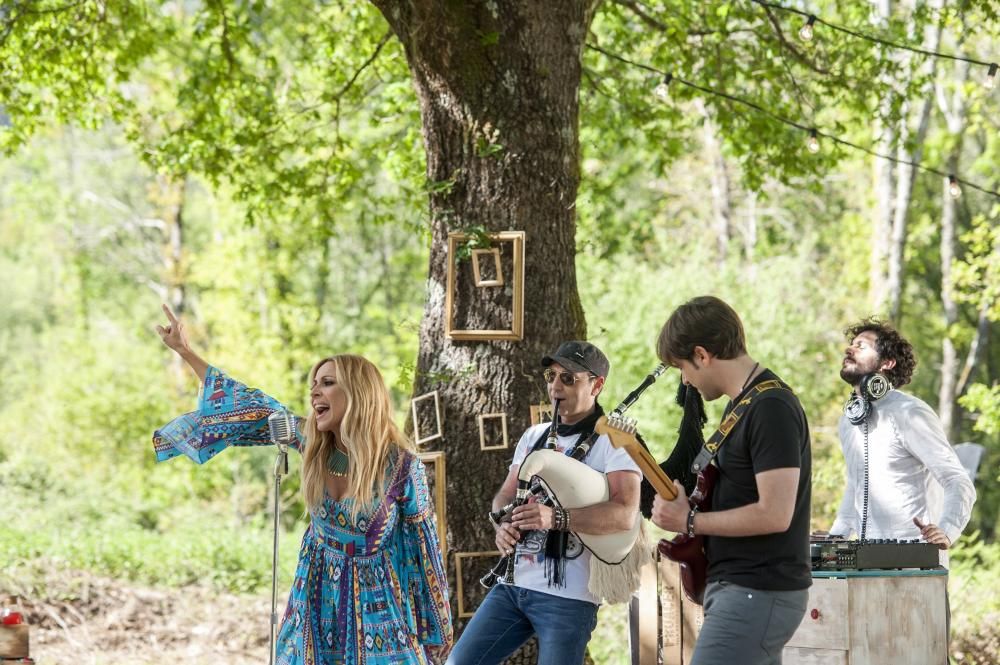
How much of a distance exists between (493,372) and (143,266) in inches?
838

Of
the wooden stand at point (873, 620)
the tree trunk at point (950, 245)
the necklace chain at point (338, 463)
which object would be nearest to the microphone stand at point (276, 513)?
the necklace chain at point (338, 463)

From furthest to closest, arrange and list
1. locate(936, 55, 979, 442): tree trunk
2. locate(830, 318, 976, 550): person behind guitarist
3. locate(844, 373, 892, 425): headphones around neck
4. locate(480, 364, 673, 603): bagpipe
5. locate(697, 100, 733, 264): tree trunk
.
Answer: locate(697, 100, 733, 264): tree trunk < locate(936, 55, 979, 442): tree trunk < locate(844, 373, 892, 425): headphones around neck < locate(830, 318, 976, 550): person behind guitarist < locate(480, 364, 673, 603): bagpipe

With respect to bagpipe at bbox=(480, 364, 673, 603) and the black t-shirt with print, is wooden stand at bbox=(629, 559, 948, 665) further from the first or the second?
the black t-shirt with print

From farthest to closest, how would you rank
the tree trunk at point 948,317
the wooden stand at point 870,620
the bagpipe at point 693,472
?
the tree trunk at point 948,317, the wooden stand at point 870,620, the bagpipe at point 693,472

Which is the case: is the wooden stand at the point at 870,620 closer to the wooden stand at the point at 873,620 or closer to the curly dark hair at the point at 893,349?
the wooden stand at the point at 873,620

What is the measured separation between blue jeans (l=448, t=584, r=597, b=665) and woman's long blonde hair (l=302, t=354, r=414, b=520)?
0.54 metres

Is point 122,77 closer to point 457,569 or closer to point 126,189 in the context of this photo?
point 457,569

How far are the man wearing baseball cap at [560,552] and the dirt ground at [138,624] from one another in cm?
501

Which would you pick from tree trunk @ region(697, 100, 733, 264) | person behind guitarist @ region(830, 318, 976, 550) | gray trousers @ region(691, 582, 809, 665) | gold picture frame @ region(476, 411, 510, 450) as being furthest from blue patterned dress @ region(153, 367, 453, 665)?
tree trunk @ region(697, 100, 733, 264)

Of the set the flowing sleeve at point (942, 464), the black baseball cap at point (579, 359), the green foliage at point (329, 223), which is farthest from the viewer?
the green foliage at point (329, 223)

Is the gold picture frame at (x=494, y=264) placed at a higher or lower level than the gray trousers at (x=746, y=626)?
higher

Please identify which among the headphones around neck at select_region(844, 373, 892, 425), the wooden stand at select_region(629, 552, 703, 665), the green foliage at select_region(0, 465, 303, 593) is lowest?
the green foliage at select_region(0, 465, 303, 593)

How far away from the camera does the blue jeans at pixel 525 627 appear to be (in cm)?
386

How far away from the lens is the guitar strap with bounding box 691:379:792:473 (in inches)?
123
